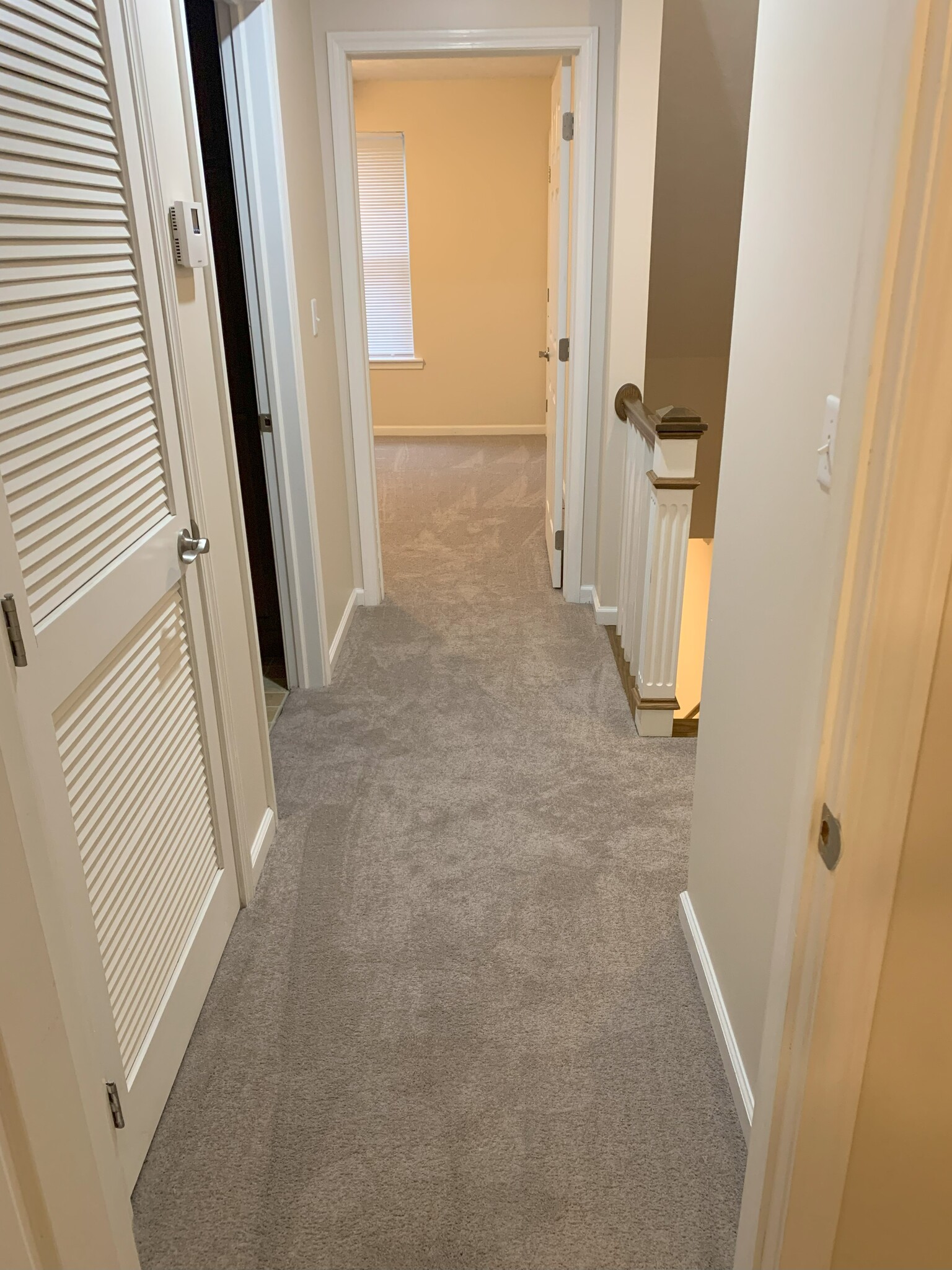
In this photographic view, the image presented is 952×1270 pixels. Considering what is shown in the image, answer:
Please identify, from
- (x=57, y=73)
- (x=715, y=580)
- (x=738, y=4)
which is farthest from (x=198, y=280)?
(x=738, y=4)

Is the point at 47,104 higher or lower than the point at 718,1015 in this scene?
higher

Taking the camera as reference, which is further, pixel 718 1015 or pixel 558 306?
pixel 558 306

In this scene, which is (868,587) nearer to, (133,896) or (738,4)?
(133,896)

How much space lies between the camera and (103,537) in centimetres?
141

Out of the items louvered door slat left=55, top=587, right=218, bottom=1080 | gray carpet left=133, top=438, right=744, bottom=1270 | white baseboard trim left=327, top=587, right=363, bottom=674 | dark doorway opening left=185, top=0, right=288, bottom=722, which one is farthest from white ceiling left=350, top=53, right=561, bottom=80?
louvered door slat left=55, top=587, right=218, bottom=1080

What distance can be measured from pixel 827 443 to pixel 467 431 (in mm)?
6241

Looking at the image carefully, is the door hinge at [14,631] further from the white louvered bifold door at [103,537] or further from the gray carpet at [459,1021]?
the gray carpet at [459,1021]

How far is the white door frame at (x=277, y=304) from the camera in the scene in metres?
2.55

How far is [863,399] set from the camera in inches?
29.5

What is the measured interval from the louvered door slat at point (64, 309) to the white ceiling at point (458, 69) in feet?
16.1

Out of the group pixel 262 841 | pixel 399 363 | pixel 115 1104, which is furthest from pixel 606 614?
pixel 399 363

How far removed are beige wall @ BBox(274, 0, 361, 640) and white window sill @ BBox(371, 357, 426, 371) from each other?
3586 millimetres

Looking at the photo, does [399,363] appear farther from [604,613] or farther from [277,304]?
[277,304]

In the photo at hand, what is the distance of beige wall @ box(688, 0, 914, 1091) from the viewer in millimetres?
840
